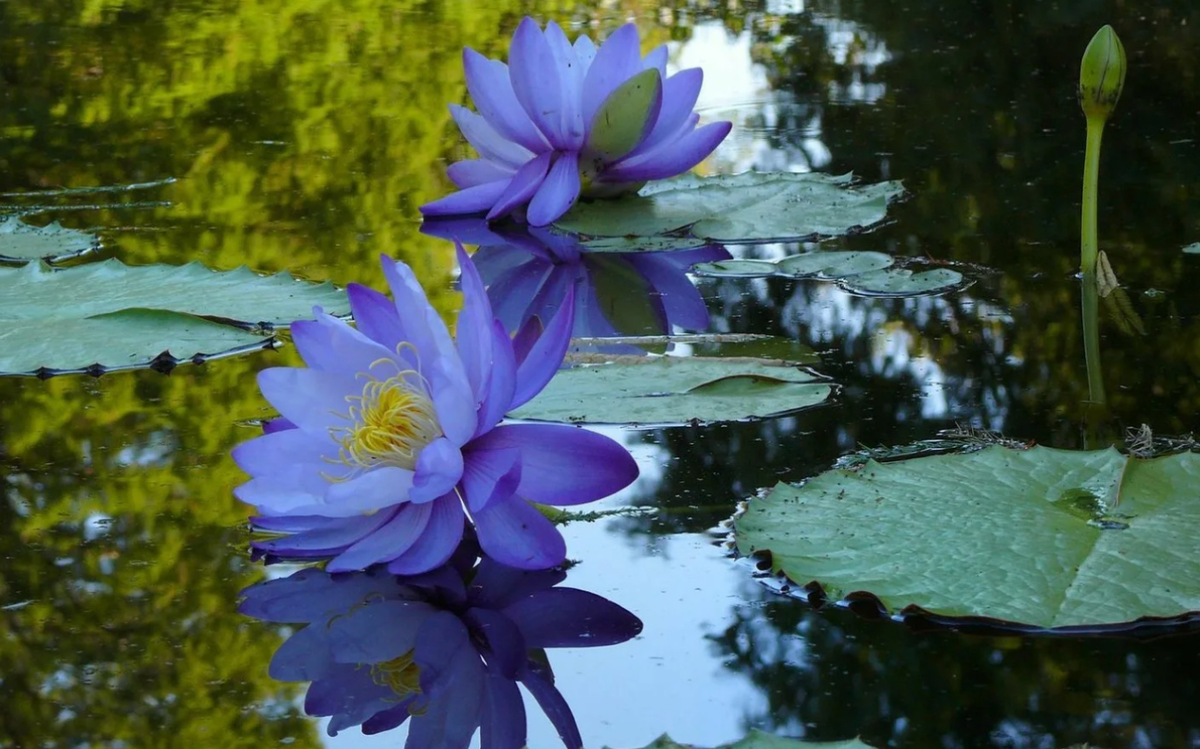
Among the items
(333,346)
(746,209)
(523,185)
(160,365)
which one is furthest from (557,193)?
(333,346)

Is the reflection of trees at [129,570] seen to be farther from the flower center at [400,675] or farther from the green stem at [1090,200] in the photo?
the green stem at [1090,200]

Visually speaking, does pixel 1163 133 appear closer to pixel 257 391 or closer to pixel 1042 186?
pixel 1042 186

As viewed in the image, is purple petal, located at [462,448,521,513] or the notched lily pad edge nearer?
purple petal, located at [462,448,521,513]

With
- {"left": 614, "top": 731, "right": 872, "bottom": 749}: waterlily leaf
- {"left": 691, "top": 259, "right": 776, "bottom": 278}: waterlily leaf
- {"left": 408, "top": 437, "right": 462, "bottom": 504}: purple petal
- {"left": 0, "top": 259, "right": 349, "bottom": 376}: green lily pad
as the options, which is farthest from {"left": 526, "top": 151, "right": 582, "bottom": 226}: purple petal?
{"left": 614, "top": 731, "right": 872, "bottom": 749}: waterlily leaf

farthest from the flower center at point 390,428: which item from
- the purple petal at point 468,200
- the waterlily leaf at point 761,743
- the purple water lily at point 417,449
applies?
the purple petal at point 468,200

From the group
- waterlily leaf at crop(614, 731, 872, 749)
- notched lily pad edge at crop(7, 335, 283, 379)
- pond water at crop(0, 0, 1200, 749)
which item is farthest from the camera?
notched lily pad edge at crop(7, 335, 283, 379)

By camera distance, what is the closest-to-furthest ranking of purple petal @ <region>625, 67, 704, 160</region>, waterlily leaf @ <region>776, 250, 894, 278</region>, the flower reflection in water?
the flower reflection in water → waterlily leaf @ <region>776, 250, 894, 278</region> → purple petal @ <region>625, 67, 704, 160</region>

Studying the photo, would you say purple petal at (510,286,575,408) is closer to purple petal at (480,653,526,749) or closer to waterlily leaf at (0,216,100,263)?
purple petal at (480,653,526,749)
